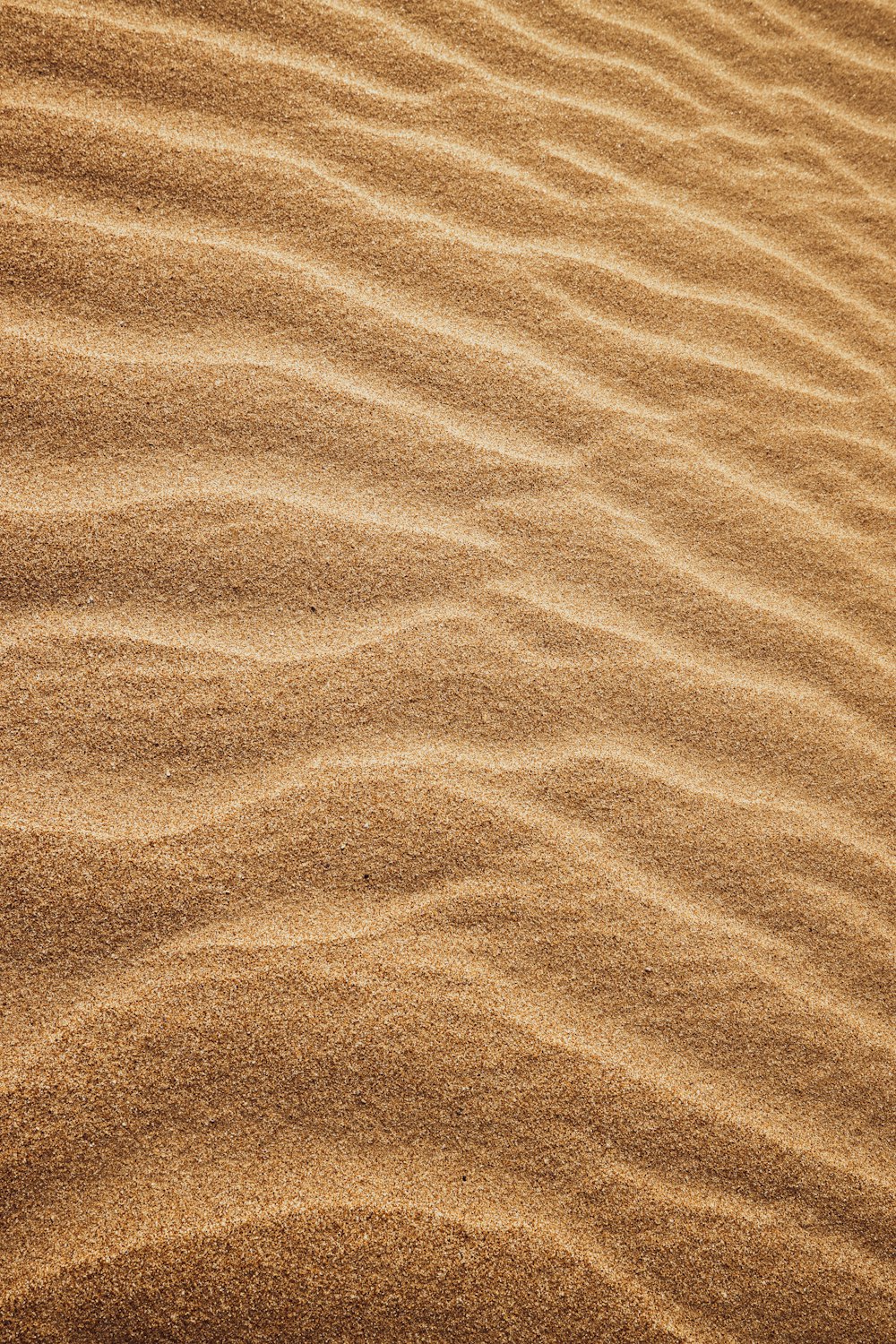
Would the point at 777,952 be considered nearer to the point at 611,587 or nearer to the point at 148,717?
the point at 611,587

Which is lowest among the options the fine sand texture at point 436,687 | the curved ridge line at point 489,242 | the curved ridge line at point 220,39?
the fine sand texture at point 436,687

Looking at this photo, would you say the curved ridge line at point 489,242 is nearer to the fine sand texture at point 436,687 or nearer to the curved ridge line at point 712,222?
the fine sand texture at point 436,687

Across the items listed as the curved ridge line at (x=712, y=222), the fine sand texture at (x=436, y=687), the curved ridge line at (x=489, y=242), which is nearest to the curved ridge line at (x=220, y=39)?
the fine sand texture at (x=436, y=687)

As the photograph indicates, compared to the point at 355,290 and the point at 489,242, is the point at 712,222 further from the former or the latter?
the point at 355,290

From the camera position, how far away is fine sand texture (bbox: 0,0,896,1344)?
1.25 meters

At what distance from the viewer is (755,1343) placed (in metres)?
1.29

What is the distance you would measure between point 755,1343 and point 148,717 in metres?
1.42

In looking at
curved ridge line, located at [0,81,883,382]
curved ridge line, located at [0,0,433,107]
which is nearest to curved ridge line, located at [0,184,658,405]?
curved ridge line, located at [0,81,883,382]

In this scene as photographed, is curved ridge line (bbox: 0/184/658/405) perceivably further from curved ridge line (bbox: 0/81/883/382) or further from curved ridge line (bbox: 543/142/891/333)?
curved ridge line (bbox: 543/142/891/333)

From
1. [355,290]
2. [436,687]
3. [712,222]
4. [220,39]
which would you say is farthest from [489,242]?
[436,687]

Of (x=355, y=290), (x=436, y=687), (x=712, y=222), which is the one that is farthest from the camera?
(x=712, y=222)

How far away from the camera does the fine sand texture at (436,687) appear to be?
49.2 inches

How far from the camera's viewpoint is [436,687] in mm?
1493

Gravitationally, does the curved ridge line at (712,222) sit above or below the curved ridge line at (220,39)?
below
